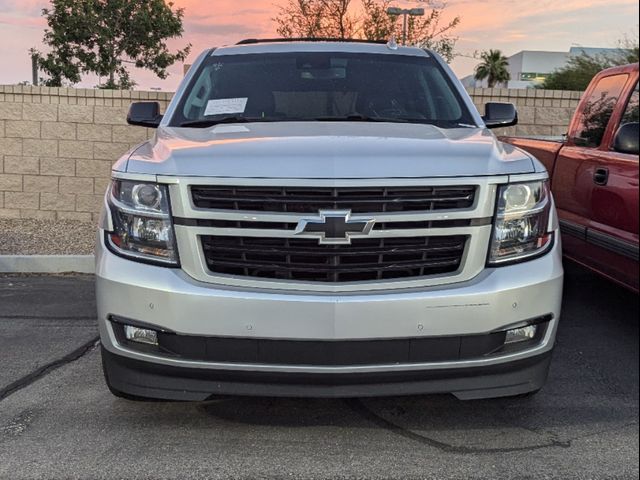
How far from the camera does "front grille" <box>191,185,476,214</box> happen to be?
2.64m

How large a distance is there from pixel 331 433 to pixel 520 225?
1.34 m

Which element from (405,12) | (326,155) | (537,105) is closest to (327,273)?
(326,155)

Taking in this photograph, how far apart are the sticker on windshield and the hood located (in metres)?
0.66

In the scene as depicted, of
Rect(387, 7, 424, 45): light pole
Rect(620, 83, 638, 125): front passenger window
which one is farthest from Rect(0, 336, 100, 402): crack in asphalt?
Rect(387, 7, 424, 45): light pole

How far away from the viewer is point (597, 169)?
3.63m

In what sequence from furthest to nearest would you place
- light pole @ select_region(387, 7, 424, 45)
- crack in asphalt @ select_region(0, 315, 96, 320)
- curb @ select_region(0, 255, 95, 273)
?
light pole @ select_region(387, 7, 424, 45) → curb @ select_region(0, 255, 95, 273) → crack in asphalt @ select_region(0, 315, 96, 320)

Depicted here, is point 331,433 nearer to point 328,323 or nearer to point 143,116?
point 328,323

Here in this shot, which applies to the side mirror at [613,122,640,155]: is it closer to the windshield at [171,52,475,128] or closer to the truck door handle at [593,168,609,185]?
the truck door handle at [593,168,609,185]

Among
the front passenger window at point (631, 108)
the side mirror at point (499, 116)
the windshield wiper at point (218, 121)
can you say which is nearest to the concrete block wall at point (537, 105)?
the side mirror at point (499, 116)

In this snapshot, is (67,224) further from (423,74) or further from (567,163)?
(567,163)

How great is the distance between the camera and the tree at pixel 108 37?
16469 millimetres

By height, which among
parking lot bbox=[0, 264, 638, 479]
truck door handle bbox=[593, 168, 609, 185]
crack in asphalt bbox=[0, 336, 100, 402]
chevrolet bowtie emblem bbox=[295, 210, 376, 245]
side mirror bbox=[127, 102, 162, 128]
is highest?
side mirror bbox=[127, 102, 162, 128]

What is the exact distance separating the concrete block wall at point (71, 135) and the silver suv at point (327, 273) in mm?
6118

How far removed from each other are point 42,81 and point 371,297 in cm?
1672
